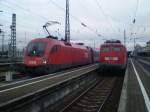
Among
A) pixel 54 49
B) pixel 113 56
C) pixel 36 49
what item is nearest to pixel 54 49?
pixel 54 49

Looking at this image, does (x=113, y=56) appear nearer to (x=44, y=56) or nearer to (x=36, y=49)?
(x=44, y=56)

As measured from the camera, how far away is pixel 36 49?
23984 millimetres

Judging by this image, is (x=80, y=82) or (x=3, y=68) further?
(x=3, y=68)

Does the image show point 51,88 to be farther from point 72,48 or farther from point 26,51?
point 72,48

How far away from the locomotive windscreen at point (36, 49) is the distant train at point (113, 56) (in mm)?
6748

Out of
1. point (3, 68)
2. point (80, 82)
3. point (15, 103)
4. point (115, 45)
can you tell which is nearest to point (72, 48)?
point (115, 45)

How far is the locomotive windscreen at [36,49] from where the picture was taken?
23609mm

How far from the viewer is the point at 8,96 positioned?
38.2 ft

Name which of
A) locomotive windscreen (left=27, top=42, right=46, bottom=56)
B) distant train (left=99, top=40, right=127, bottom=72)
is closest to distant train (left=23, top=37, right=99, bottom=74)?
locomotive windscreen (left=27, top=42, right=46, bottom=56)

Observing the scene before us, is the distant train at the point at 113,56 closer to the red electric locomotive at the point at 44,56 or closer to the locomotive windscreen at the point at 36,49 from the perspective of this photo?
the red electric locomotive at the point at 44,56

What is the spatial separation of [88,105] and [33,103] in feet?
12.3

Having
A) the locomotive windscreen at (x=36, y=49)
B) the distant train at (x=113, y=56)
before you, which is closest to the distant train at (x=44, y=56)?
the locomotive windscreen at (x=36, y=49)

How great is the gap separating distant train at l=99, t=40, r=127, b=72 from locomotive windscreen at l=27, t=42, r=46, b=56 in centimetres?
675

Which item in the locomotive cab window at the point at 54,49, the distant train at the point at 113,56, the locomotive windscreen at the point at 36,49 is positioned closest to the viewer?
the locomotive windscreen at the point at 36,49
